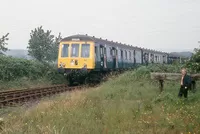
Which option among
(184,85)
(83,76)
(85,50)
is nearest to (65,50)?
(85,50)

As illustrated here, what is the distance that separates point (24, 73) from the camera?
2384cm

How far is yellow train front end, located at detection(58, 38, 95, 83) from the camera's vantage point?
21.0 meters

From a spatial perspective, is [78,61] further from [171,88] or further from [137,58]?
[137,58]

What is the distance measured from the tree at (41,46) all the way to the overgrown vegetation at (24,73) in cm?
1736

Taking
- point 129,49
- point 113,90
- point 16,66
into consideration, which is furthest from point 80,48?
point 129,49

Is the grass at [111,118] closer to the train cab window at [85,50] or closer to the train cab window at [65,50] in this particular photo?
the train cab window at [85,50]

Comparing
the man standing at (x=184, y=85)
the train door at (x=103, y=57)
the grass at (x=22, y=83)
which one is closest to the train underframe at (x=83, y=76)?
the train door at (x=103, y=57)

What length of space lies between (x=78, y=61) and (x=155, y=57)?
67.0ft

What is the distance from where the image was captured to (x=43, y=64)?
87.7 ft

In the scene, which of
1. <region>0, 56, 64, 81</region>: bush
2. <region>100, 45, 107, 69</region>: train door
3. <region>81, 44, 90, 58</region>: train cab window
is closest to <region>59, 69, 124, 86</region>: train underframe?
<region>100, 45, 107, 69</region>: train door

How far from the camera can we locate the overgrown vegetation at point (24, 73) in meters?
21.3

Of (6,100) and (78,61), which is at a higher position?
(78,61)

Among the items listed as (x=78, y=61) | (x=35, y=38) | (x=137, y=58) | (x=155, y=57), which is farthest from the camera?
(x=35, y=38)

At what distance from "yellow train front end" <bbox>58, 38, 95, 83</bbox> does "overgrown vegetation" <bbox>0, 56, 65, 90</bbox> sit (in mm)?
2667
